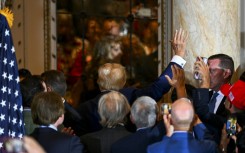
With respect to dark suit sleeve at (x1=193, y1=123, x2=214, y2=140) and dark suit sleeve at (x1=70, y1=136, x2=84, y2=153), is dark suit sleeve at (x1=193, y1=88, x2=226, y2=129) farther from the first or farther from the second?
dark suit sleeve at (x1=70, y1=136, x2=84, y2=153)

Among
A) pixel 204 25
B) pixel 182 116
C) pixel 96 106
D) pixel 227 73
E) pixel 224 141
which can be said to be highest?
pixel 204 25

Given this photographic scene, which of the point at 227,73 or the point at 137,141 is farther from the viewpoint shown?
the point at 227,73

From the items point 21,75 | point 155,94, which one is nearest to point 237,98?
point 155,94

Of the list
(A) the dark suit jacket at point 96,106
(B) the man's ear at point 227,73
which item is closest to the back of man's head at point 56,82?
(A) the dark suit jacket at point 96,106

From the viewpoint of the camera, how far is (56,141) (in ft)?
24.3

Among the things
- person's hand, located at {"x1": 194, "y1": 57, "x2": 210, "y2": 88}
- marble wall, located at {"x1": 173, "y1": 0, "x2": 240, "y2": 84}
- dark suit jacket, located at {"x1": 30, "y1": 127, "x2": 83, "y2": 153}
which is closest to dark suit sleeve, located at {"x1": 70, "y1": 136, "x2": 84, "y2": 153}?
dark suit jacket, located at {"x1": 30, "y1": 127, "x2": 83, "y2": 153}

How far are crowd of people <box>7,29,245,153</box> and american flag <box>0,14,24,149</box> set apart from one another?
0.37 feet

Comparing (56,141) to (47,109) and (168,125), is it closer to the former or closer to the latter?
(47,109)

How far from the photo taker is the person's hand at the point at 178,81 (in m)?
8.35

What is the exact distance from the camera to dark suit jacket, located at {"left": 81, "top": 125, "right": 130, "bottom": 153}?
782 cm

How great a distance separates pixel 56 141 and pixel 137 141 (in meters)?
0.67

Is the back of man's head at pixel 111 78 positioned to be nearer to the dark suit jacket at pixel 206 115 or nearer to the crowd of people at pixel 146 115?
the crowd of people at pixel 146 115

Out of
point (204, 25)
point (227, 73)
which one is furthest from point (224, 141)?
point (204, 25)

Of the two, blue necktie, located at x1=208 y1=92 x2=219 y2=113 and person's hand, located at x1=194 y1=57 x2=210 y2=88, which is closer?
person's hand, located at x1=194 y1=57 x2=210 y2=88
